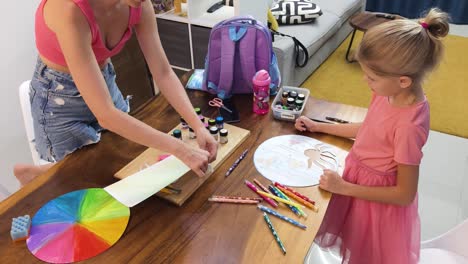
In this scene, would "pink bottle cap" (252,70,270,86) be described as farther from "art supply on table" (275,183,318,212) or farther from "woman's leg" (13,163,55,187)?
"woman's leg" (13,163,55,187)

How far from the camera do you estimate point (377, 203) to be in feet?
3.68

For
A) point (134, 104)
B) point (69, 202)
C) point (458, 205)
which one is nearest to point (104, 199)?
point (69, 202)

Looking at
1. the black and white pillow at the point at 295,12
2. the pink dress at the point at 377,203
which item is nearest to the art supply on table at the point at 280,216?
the pink dress at the point at 377,203

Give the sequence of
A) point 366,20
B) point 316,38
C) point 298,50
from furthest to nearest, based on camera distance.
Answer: point 366,20 < point 316,38 < point 298,50

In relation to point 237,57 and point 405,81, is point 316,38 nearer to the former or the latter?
point 237,57

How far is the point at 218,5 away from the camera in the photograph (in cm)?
273

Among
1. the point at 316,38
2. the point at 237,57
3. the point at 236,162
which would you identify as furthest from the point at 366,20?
the point at 236,162

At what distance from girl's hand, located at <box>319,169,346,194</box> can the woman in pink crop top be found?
12.2 inches

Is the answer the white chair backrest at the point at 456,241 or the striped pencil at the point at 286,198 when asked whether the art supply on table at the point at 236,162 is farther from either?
the white chair backrest at the point at 456,241

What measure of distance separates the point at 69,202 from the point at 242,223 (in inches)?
17.2

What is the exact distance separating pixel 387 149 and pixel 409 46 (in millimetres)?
273

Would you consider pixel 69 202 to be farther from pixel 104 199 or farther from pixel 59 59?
pixel 59 59

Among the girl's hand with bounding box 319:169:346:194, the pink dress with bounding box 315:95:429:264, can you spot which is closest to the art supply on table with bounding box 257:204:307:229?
the girl's hand with bounding box 319:169:346:194

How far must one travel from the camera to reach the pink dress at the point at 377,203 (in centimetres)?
99
